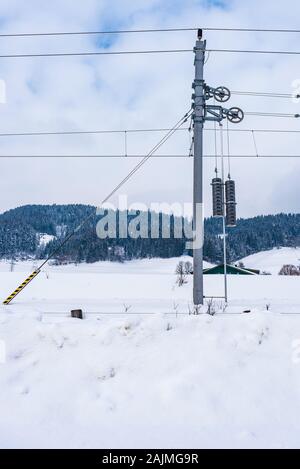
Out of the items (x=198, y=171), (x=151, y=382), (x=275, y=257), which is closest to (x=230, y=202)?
(x=198, y=171)

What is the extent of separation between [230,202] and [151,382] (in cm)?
792

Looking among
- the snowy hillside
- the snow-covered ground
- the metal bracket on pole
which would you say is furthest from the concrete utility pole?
the snowy hillside

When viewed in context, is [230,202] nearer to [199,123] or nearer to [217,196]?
[217,196]

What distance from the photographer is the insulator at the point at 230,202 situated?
1152 centimetres

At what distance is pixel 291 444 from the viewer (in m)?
3.85

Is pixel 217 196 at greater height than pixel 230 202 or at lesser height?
greater

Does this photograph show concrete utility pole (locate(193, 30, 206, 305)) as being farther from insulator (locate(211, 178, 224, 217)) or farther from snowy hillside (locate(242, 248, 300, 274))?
snowy hillside (locate(242, 248, 300, 274))

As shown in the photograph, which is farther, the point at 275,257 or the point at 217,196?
the point at 275,257

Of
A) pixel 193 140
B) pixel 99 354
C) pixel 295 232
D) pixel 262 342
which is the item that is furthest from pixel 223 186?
pixel 295 232

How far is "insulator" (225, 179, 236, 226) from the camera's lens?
37.8 feet

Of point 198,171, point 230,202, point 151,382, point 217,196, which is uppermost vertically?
point 198,171

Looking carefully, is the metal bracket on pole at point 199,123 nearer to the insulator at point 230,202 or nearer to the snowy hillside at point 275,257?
the insulator at point 230,202

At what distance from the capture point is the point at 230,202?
457 inches
